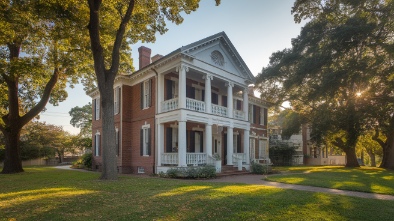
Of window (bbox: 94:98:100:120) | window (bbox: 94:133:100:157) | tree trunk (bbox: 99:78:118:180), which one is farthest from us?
window (bbox: 94:98:100:120)

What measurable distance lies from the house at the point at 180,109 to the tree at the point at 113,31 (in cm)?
207

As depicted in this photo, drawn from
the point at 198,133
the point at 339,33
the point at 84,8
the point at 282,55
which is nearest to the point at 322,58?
the point at 339,33

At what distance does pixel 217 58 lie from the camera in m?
20.1

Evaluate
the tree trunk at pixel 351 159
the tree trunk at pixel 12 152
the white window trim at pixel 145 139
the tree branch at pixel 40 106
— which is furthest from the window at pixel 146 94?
the tree trunk at pixel 351 159

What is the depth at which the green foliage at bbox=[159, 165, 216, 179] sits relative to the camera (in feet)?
50.5

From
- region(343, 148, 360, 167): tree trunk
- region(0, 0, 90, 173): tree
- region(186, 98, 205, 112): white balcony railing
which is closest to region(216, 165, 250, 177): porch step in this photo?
region(186, 98, 205, 112): white balcony railing

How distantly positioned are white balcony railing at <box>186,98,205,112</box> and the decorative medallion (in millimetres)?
3534

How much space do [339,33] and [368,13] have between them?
2208 millimetres

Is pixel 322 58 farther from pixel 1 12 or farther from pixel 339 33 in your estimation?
pixel 1 12

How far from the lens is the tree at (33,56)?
1365 cm

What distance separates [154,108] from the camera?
18.9 m

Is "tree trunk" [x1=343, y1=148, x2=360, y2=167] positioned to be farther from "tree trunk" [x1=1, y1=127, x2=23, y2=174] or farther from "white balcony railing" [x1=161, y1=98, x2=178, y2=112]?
"tree trunk" [x1=1, y1=127, x2=23, y2=174]

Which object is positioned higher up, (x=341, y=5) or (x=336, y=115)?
(x=341, y=5)

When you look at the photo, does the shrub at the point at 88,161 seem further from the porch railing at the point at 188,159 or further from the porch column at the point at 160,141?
the porch railing at the point at 188,159
